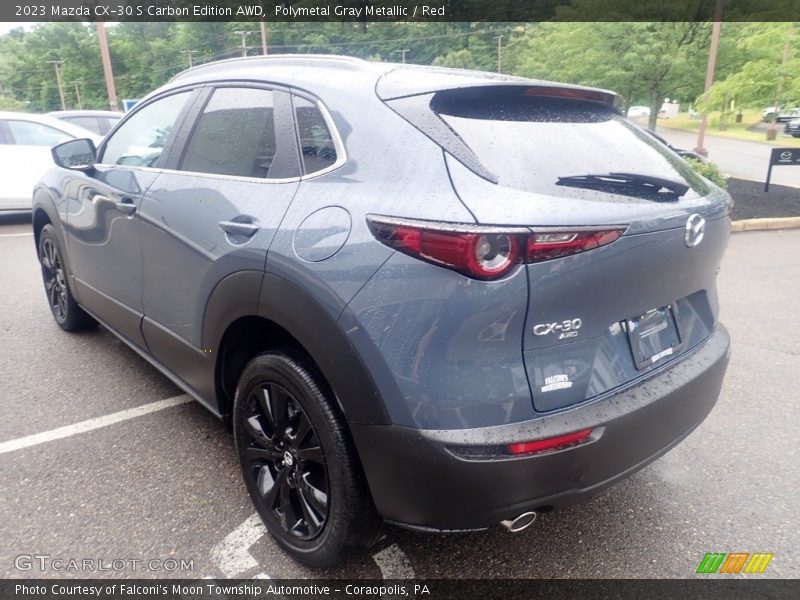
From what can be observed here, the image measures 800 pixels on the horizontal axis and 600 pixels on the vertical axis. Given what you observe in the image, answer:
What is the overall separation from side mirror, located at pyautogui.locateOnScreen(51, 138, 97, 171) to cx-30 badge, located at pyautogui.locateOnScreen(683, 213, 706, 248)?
128 inches

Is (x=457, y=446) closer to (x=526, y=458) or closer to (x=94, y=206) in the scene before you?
(x=526, y=458)

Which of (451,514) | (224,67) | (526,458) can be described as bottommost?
(451,514)

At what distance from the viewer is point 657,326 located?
2023 millimetres

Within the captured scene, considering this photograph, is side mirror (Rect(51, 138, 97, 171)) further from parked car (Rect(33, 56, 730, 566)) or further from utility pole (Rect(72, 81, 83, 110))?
utility pole (Rect(72, 81, 83, 110))

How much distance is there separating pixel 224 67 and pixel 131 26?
229 feet

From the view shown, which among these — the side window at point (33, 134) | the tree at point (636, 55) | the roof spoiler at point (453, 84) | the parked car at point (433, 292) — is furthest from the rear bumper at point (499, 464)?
the tree at point (636, 55)

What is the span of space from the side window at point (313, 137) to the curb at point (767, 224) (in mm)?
7902

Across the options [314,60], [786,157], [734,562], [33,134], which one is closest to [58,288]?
[314,60]

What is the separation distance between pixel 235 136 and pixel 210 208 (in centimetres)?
35

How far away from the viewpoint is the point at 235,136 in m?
2.48

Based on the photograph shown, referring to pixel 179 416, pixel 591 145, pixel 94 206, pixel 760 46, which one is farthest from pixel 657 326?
pixel 760 46

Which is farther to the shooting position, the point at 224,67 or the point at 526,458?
the point at 224,67

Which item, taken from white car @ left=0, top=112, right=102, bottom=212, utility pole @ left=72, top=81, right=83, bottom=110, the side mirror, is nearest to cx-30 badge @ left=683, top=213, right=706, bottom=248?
the side mirror

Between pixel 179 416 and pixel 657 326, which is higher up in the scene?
pixel 657 326
